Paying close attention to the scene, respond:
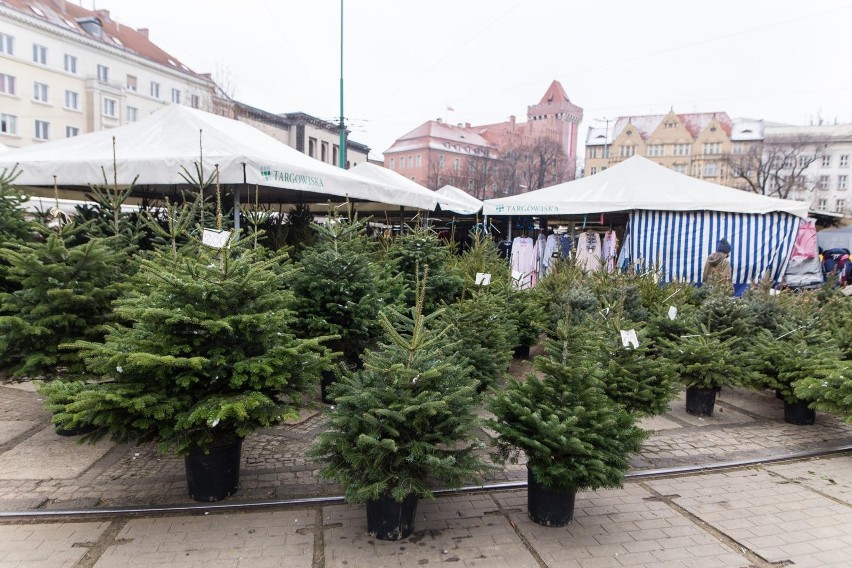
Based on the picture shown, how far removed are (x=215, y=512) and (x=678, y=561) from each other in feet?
9.88

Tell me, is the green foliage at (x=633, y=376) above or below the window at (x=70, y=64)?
below

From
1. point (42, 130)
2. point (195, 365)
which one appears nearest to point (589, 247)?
point (195, 365)

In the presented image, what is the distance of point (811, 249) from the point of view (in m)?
13.0

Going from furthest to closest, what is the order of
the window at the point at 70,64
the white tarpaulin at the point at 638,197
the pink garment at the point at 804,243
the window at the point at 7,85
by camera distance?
the window at the point at 70,64 → the window at the point at 7,85 → the pink garment at the point at 804,243 → the white tarpaulin at the point at 638,197

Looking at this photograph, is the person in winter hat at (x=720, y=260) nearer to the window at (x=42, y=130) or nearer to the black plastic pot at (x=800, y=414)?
the black plastic pot at (x=800, y=414)

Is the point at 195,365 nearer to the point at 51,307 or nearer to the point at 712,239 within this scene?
the point at 51,307

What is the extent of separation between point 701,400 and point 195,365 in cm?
549

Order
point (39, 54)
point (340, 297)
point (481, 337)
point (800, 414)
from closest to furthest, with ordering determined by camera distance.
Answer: point (481, 337) < point (340, 297) < point (800, 414) < point (39, 54)

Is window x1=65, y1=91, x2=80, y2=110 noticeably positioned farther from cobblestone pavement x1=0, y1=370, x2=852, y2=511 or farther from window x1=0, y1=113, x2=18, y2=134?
cobblestone pavement x1=0, y1=370, x2=852, y2=511

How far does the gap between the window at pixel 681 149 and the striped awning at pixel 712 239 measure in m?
76.5

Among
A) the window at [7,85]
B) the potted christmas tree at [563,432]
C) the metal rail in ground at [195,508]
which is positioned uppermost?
the window at [7,85]

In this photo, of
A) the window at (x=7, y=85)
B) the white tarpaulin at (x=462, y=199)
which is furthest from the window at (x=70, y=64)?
the white tarpaulin at (x=462, y=199)

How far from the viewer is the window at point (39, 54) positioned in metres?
39.2

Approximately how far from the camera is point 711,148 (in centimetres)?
7688
